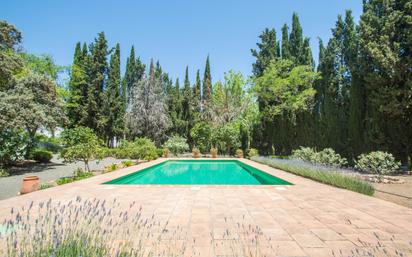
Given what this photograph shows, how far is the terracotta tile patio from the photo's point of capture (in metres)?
3.38

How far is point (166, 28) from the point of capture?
16.2m

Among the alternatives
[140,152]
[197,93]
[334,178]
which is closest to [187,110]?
[197,93]

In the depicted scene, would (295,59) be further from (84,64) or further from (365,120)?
(84,64)

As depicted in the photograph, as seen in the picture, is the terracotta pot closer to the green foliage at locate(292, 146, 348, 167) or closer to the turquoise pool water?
the turquoise pool water

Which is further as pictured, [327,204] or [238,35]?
[238,35]

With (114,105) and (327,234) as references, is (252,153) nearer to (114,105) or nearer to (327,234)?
(114,105)

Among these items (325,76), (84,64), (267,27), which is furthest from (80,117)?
(325,76)

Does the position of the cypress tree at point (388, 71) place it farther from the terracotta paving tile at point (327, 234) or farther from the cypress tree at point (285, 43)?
the terracotta paving tile at point (327, 234)

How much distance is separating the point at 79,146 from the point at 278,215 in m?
9.20

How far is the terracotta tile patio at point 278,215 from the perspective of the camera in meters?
3.38

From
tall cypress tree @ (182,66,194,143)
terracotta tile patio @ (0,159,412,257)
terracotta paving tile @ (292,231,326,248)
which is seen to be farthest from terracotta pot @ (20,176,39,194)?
tall cypress tree @ (182,66,194,143)

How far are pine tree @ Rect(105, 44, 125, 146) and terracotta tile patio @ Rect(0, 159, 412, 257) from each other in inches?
914

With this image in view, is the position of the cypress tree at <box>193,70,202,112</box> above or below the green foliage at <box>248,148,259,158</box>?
above

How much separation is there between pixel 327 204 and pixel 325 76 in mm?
16382
